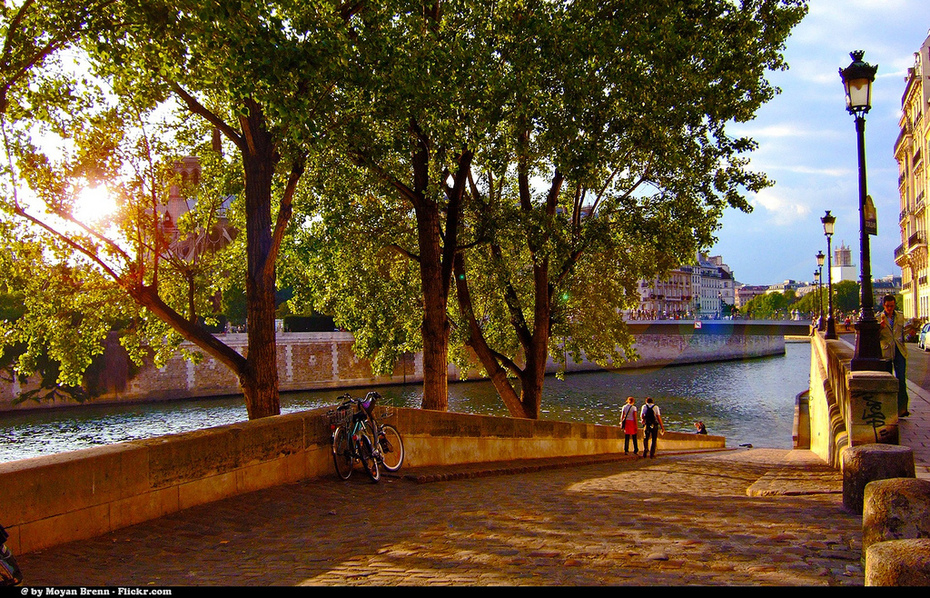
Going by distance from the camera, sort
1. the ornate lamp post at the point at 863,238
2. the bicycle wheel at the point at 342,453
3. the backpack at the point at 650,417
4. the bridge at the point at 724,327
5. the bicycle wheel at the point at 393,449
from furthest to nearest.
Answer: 1. the bridge at the point at 724,327
2. the backpack at the point at 650,417
3. the ornate lamp post at the point at 863,238
4. the bicycle wheel at the point at 393,449
5. the bicycle wheel at the point at 342,453

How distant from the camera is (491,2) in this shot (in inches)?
498

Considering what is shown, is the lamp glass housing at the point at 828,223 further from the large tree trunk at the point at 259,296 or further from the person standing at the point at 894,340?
the large tree trunk at the point at 259,296

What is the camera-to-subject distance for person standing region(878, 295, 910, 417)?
9797mm

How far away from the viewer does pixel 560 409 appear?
127ft

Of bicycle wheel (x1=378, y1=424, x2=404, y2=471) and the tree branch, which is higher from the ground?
the tree branch

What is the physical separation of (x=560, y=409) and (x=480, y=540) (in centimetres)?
3397

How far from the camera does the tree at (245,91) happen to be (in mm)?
8250

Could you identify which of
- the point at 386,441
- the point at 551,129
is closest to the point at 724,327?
the point at 551,129

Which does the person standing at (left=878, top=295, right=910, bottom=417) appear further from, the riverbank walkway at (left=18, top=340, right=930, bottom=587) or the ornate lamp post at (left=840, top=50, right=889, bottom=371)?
the riverbank walkway at (left=18, top=340, right=930, bottom=587)

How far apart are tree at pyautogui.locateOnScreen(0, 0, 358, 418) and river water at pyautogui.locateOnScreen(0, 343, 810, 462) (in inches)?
693

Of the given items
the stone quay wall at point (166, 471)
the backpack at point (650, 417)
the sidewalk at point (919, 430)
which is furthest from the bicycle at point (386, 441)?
the backpack at point (650, 417)

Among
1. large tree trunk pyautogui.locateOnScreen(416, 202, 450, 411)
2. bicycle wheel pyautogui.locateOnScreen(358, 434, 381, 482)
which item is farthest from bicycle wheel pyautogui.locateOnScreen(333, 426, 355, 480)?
large tree trunk pyautogui.locateOnScreen(416, 202, 450, 411)

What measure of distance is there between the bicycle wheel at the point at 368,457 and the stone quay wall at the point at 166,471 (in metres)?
0.39

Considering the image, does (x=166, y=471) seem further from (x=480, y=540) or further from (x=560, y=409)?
(x=560, y=409)
